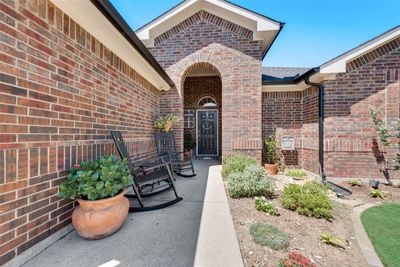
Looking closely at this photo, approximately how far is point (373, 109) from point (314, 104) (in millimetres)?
1276

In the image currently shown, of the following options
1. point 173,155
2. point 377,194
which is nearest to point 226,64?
point 173,155

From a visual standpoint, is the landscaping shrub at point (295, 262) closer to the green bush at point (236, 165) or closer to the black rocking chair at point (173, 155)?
the green bush at point (236, 165)

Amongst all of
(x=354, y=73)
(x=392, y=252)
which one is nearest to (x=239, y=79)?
(x=354, y=73)

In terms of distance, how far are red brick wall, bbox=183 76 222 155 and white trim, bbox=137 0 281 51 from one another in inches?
102

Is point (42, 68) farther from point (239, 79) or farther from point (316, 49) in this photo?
point (316, 49)

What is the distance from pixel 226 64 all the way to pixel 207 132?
11.3ft

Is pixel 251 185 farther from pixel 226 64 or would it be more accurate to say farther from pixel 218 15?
pixel 218 15

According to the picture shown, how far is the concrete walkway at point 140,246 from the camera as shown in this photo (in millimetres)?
1582

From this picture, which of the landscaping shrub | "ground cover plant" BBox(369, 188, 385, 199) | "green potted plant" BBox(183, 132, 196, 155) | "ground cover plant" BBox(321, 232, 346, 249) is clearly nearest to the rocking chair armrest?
the landscaping shrub

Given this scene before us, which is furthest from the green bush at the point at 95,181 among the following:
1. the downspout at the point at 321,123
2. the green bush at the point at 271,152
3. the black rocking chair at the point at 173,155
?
the downspout at the point at 321,123

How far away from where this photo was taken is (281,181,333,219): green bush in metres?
2.59

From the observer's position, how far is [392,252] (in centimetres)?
211

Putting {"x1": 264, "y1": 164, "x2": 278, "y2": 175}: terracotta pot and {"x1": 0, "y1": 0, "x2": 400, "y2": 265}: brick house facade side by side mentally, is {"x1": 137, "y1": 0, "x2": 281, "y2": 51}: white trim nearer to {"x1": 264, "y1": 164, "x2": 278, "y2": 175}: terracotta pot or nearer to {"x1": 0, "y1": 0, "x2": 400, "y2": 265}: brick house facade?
{"x1": 0, "y1": 0, "x2": 400, "y2": 265}: brick house facade

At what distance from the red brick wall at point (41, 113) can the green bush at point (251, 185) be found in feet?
7.49
